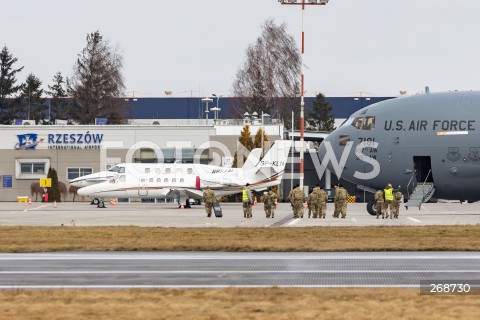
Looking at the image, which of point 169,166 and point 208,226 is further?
point 169,166

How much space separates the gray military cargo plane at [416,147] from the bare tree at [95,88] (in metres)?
80.1

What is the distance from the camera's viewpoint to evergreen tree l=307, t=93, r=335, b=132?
125m

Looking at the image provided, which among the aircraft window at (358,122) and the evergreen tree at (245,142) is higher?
the aircraft window at (358,122)

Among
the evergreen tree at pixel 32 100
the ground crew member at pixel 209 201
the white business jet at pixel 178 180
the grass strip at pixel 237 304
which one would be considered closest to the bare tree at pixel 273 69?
the evergreen tree at pixel 32 100

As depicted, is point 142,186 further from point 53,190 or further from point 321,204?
point 321,204

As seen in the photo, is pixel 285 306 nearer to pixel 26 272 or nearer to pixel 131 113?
pixel 26 272

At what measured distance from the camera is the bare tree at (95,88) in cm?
12044

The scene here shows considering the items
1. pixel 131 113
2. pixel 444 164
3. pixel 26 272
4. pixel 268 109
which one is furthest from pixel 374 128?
pixel 131 113

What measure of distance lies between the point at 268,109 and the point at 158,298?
333 ft

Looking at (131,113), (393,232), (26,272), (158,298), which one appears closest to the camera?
(158,298)

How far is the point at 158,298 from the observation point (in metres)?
16.1

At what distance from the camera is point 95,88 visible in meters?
121

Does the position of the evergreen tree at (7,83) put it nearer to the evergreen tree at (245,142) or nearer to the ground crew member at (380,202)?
the evergreen tree at (245,142)

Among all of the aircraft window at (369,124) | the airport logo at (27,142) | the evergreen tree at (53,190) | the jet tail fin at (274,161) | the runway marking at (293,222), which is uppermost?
the aircraft window at (369,124)
